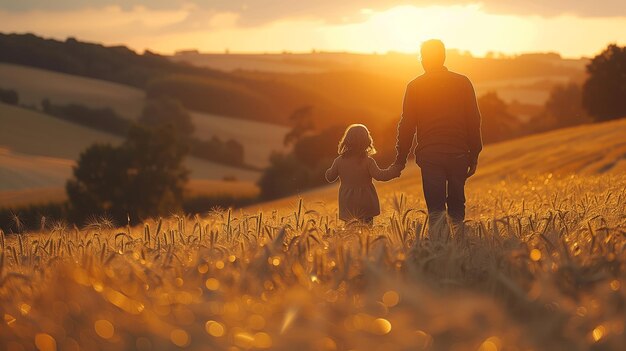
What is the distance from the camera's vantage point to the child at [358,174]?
31.1 feet

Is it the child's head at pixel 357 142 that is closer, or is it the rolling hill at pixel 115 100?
the child's head at pixel 357 142

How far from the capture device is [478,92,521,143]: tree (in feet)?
266

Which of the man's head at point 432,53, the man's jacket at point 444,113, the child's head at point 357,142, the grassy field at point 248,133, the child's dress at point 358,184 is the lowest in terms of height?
the grassy field at point 248,133

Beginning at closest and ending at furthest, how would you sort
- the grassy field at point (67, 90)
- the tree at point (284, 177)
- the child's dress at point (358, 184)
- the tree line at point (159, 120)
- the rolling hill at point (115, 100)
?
the child's dress at point (358, 184) → the tree at point (284, 177) → the tree line at point (159, 120) → the rolling hill at point (115, 100) → the grassy field at point (67, 90)

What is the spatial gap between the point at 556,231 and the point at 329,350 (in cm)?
291

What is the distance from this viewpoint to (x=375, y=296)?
12.2ft

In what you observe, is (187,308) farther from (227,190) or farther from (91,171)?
(227,190)

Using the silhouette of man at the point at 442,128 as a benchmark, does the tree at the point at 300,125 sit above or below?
below

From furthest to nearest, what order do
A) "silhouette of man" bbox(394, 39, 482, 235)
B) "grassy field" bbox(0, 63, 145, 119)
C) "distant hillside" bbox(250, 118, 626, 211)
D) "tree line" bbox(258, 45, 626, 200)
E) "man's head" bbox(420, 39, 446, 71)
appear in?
1. "grassy field" bbox(0, 63, 145, 119)
2. "tree line" bbox(258, 45, 626, 200)
3. "distant hillside" bbox(250, 118, 626, 211)
4. "man's head" bbox(420, 39, 446, 71)
5. "silhouette of man" bbox(394, 39, 482, 235)

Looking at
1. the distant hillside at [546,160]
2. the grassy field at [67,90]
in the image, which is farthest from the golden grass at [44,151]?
the distant hillside at [546,160]

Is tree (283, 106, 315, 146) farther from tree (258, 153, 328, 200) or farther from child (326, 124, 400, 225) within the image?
child (326, 124, 400, 225)

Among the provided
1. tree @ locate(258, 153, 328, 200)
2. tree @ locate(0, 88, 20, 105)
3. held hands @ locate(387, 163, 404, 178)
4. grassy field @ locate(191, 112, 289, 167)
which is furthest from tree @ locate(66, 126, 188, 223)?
held hands @ locate(387, 163, 404, 178)

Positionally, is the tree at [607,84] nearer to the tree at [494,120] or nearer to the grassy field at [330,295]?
the tree at [494,120]

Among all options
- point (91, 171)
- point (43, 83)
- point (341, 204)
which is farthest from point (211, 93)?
point (341, 204)
